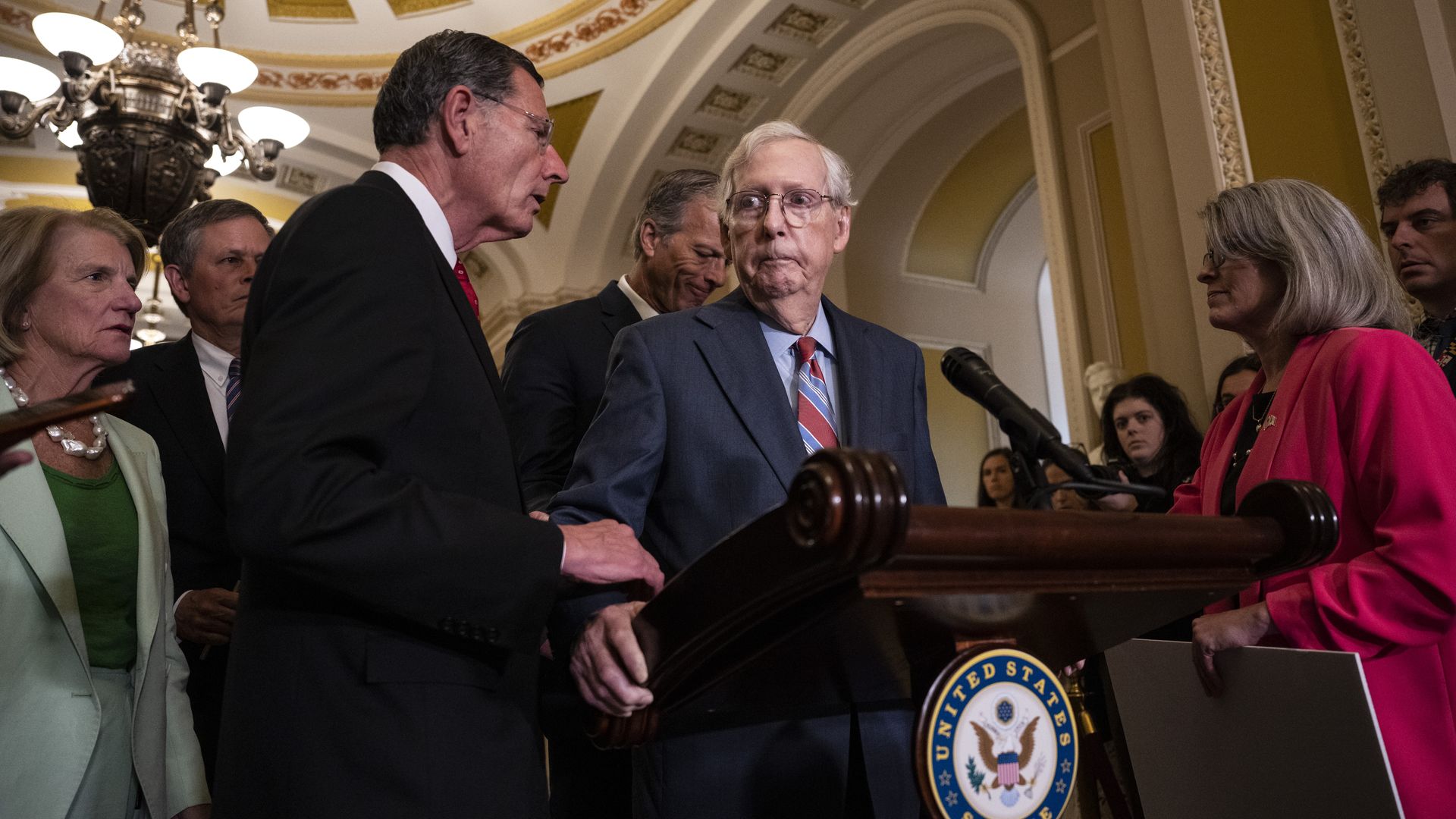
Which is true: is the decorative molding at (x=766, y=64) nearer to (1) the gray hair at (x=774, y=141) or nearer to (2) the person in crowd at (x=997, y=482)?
(2) the person in crowd at (x=997, y=482)

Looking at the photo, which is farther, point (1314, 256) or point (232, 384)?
point (232, 384)

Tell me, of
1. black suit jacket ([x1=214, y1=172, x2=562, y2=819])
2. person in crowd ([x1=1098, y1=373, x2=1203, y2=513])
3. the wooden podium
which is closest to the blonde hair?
black suit jacket ([x1=214, y1=172, x2=562, y2=819])

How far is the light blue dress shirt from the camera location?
62.3 inches

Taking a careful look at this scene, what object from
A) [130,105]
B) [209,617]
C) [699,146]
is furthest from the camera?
[699,146]

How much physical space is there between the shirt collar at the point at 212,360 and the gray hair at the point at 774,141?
47.1 inches

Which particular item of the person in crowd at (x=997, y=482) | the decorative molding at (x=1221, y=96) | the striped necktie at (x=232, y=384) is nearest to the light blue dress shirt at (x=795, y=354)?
the striped necktie at (x=232, y=384)

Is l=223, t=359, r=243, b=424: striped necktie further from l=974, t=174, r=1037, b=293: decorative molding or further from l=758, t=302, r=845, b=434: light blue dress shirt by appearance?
l=974, t=174, r=1037, b=293: decorative molding

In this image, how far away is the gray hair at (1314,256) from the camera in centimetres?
171

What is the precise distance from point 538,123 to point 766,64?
657 centimetres

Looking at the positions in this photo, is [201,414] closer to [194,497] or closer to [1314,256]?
[194,497]

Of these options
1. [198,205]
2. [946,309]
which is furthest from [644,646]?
[946,309]

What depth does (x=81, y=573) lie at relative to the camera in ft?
5.61

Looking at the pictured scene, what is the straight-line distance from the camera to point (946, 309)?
28.8ft

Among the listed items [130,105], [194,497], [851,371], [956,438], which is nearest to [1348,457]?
[851,371]
